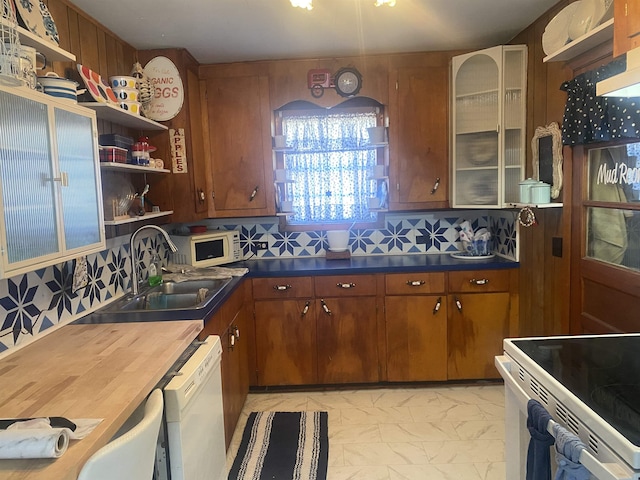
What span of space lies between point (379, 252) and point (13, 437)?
287cm

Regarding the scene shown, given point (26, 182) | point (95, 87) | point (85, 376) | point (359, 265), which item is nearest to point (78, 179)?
point (26, 182)

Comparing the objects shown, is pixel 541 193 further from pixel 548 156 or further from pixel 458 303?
pixel 458 303

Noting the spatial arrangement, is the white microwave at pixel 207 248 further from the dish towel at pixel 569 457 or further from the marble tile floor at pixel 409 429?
the dish towel at pixel 569 457

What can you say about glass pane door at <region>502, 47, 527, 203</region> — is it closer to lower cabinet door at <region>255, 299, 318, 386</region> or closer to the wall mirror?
the wall mirror

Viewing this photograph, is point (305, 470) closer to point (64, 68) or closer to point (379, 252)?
point (379, 252)

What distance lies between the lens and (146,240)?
2.98 metres

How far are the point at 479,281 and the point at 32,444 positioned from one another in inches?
106

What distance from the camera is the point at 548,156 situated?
2594mm

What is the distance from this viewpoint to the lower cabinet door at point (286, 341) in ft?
10.2

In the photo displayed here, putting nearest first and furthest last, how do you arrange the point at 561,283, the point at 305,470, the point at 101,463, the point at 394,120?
the point at 101,463, the point at 305,470, the point at 561,283, the point at 394,120

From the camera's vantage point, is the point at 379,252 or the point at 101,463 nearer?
the point at 101,463

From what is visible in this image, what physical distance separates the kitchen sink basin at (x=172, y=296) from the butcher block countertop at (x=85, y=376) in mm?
404

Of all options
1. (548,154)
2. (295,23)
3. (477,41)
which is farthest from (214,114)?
(548,154)

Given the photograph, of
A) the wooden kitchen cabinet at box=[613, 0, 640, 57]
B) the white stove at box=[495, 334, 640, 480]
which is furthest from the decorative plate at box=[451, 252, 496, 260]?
the wooden kitchen cabinet at box=[613, 0, 640, 57]
